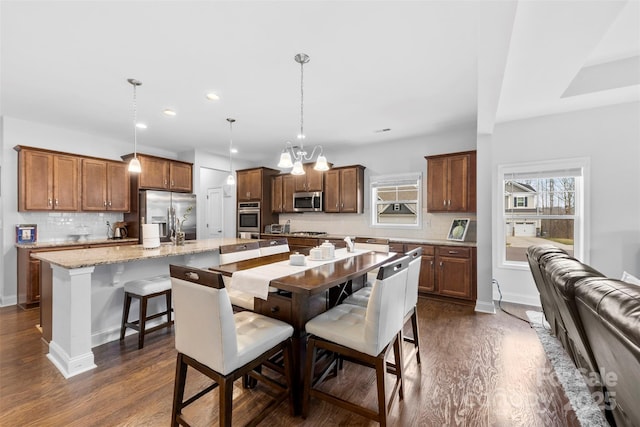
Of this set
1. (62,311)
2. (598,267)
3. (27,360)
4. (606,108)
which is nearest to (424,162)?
(606,108)

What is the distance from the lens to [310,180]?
5812 millimetres

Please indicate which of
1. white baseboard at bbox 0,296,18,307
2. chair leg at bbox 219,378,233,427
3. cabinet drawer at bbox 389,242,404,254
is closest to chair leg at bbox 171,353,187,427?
chair leg at bbox 219,378,233,427

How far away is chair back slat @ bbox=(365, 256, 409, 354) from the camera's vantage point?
158cm

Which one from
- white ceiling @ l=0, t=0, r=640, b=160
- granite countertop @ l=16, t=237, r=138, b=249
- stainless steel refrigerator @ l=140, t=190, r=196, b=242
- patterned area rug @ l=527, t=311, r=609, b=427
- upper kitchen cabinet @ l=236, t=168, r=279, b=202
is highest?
white ceiling @ l=0, t=0, r=640, b=160

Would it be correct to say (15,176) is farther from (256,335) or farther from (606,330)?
(606,330)

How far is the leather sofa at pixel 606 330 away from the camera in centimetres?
110

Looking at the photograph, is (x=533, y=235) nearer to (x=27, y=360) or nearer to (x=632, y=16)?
(x=632, y=16)

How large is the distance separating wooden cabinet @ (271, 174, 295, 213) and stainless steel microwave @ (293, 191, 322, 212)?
0.18 m

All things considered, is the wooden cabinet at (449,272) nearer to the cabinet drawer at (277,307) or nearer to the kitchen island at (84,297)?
the cabinet drawer at (277,307)

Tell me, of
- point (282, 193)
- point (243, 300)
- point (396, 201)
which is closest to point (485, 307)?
point (396, 201)

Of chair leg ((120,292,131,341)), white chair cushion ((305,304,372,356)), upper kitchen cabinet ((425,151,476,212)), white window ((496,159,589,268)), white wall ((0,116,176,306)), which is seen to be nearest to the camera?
white chair cushion ((305,304,372,356))

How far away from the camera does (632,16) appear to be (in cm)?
212

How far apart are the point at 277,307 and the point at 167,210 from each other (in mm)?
4156

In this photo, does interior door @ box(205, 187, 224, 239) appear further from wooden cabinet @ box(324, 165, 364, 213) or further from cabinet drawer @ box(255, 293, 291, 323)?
cabinet drawer @ box(255, 293, 291, 323)
